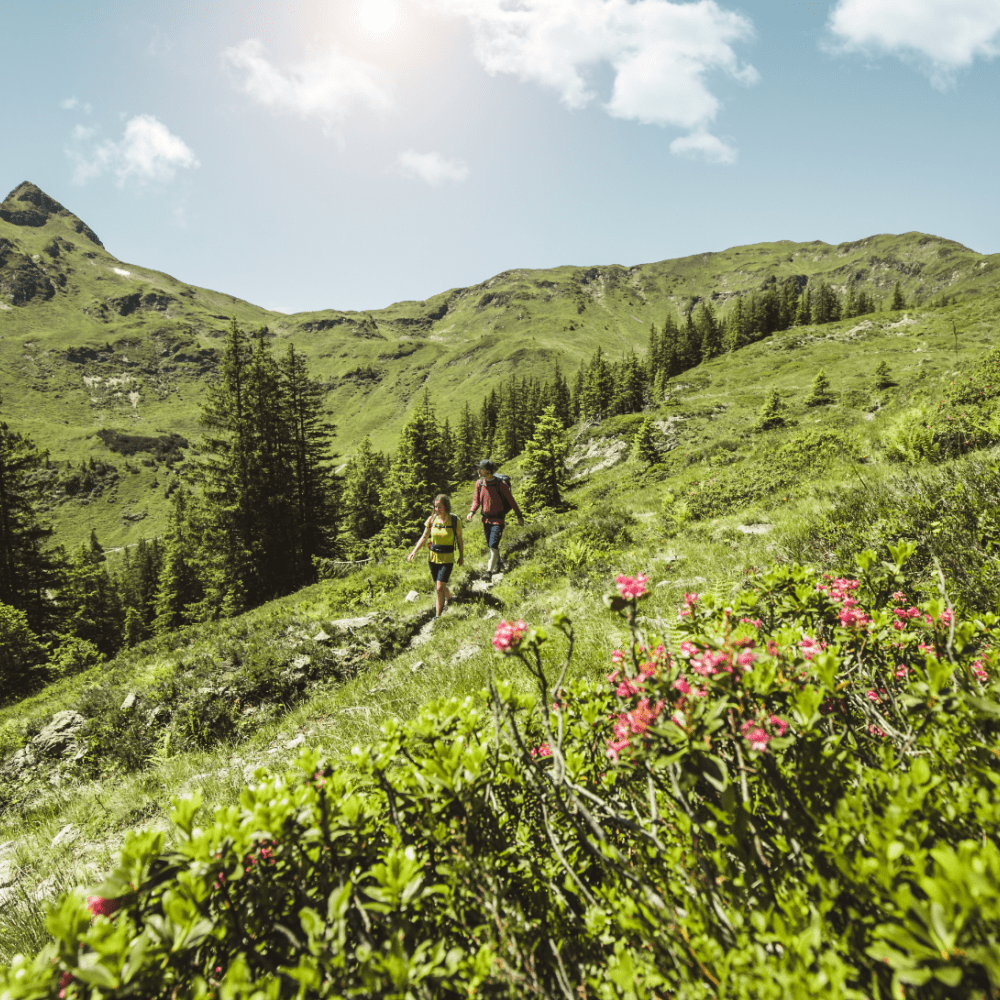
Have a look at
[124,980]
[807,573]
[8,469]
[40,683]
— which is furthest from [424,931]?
[8,469]

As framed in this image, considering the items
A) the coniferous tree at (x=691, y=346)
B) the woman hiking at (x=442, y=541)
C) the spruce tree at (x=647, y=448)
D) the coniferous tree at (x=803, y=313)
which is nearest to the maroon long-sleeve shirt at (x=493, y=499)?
the woman hiking at (x=442, y=541)

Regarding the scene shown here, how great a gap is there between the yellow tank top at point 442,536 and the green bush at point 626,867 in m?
6.30

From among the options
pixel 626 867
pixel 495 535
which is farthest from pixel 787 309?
pixel 626 867

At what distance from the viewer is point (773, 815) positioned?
195cm

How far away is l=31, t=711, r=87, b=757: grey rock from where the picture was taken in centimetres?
709

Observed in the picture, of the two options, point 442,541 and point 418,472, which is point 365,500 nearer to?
point 418,472

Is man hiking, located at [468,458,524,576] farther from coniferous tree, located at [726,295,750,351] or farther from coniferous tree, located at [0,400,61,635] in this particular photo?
coniferous tree, located at [726,295,750,351]

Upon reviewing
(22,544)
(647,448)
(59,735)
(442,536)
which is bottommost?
(22,544)

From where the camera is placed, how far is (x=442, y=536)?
28.6 ft

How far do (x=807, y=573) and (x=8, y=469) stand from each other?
36.4 meters

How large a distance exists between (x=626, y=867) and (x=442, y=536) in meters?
7.26

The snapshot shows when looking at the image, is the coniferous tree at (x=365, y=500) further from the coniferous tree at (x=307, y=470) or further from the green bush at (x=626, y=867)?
the green bush at (x=626, y=867)

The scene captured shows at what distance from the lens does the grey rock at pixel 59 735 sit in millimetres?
7094

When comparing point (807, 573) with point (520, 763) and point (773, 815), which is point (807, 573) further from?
point (520, 763)
